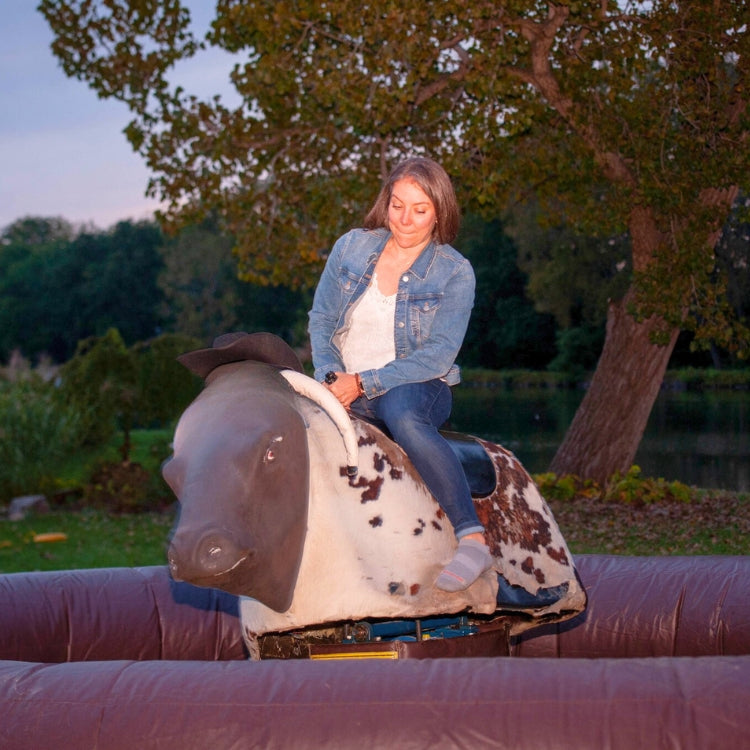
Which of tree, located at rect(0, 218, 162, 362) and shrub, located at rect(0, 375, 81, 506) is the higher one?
tree, located at rect(0, 218, 162, 362)

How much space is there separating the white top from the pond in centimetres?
1133

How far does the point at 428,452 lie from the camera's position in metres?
3.39

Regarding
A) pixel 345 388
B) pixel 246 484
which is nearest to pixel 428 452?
pixel 345 388

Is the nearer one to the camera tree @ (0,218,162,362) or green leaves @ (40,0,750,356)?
green leaves @ (40,0,750,356)

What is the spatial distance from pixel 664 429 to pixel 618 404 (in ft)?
46.1

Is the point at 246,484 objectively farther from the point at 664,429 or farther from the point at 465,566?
the point at 664,429

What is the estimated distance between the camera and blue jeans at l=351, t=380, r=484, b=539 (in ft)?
11.2

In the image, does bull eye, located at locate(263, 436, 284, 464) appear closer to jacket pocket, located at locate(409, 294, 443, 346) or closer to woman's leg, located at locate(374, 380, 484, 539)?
woman's leg, located at locate(374, 380, 484, 539)

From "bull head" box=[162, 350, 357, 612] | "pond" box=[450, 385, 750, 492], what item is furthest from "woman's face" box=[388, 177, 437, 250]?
"pond" box=[450, 385, 750, 492]

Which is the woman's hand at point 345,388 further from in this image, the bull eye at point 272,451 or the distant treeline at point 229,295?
the distant treeline at point 229,295

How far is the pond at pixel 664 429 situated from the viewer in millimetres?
16547

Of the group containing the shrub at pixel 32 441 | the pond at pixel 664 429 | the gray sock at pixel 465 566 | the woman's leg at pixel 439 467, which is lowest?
the pond at pixel 664 429

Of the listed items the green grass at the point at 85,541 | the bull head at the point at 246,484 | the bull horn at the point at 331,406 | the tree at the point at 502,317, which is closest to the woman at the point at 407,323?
the bull horn at the point at 331,406

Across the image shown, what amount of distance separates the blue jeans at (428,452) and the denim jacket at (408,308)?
0.19ft
